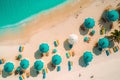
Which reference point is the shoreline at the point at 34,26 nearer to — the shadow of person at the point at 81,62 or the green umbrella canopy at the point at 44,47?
the green umbrella canopy at the point at 44,47

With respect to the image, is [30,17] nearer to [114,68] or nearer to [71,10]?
[71,10]

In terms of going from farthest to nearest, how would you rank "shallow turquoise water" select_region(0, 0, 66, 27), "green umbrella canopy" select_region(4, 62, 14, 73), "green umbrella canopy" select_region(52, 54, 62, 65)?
1. "shallow turquoise water" select_region(0, 0, 66, 27)
2. "green umbrella canopy" select_region(52, 54, 62, 65)
3. "green umbrella canopy" select_region(4, 62, 14, 73)

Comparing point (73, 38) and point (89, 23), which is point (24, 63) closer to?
point (73, 38)

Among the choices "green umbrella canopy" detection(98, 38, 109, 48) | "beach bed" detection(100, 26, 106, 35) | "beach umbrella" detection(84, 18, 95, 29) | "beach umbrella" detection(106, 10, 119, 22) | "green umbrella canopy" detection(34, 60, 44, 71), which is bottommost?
"green umbrella canopy" detection(34, 60, 44, 71)

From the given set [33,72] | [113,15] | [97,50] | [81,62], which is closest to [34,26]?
[33,72]

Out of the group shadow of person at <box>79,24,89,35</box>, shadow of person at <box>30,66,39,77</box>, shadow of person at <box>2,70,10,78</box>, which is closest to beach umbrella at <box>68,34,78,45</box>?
shadow of person at <box>79,24,89,35</box>

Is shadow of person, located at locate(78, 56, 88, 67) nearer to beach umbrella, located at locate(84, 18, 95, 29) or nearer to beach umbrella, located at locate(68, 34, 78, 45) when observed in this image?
beach umbrella, located at locate(68, 34, 78, 45)

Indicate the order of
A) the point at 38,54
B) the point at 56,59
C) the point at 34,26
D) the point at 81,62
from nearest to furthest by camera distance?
1. the point at 56,59
2. the point at 38,54
3. the point at 81,62
4. the point at 34,26

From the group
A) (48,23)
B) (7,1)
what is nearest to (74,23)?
(48,23)
